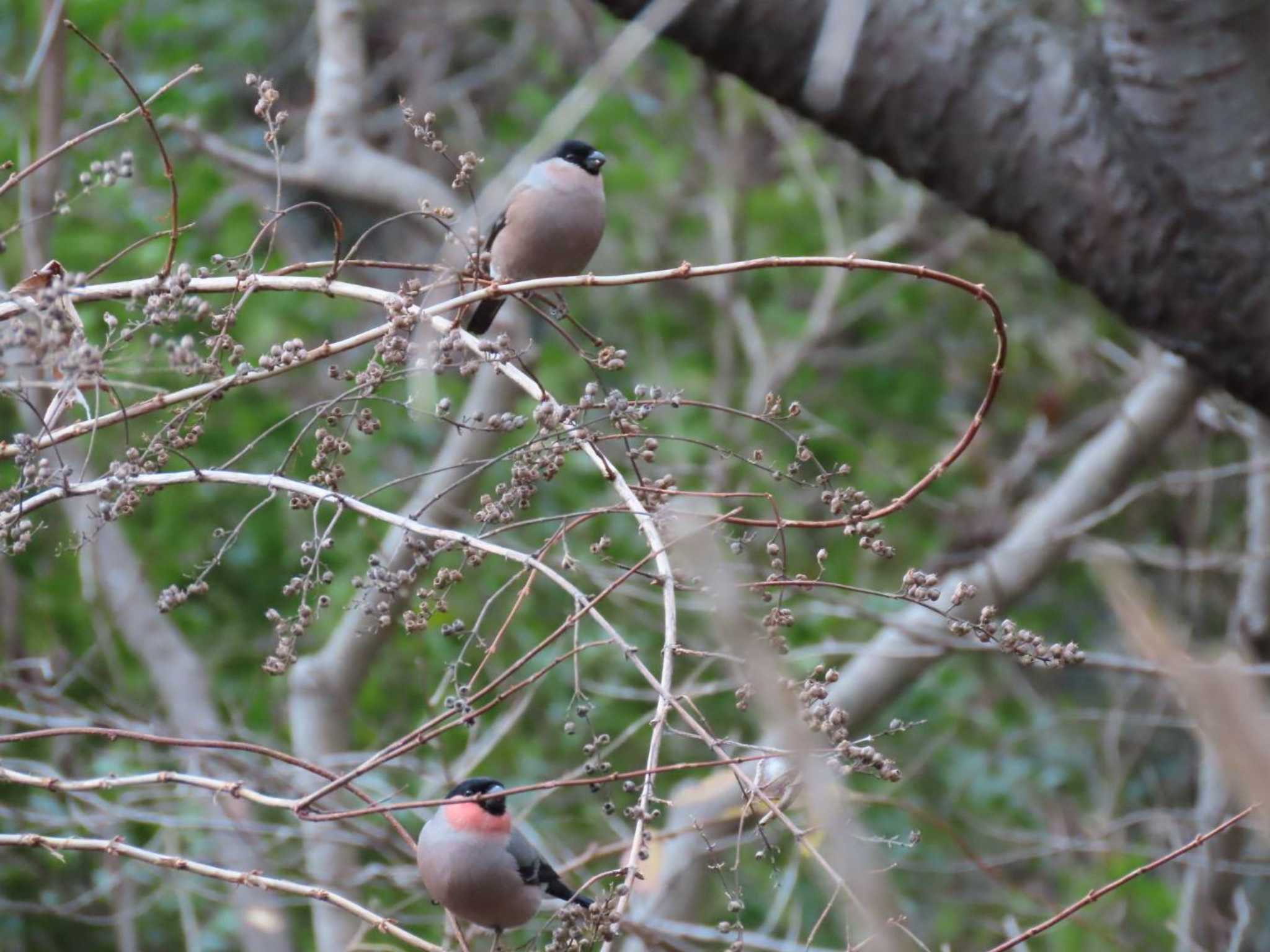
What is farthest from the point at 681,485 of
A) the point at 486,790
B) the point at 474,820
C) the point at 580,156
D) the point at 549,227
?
the point at 474,820

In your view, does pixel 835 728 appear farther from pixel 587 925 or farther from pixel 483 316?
pixel 483 316

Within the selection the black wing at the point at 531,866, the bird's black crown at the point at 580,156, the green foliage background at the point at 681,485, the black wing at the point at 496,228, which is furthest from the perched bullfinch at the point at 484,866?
the bird's black crown at the point at 580,156

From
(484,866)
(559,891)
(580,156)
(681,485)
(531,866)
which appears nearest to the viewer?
(484,866)

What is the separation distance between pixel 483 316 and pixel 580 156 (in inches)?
18.0

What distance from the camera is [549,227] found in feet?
10.7

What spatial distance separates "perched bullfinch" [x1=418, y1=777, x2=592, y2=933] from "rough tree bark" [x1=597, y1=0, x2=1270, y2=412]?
1595mm

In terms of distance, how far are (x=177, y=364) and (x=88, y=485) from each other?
16cm

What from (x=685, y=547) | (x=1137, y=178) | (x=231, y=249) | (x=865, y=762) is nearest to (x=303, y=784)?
(x=231, y=249)

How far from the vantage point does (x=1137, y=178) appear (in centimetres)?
306

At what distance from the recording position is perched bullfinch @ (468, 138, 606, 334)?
3258 millimetres

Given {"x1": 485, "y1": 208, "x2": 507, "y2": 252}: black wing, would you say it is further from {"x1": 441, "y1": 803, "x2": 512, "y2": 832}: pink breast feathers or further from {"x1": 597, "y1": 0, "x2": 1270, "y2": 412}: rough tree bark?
{"x1": 441, "y1": 803, "x2": 512, "y2": 832}: pink breast feathers

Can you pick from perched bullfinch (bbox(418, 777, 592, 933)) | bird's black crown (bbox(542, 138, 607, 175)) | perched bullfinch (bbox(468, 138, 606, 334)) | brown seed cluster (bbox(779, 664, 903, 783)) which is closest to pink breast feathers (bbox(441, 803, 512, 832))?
perched bullfinch (bbox(418, 777, 592, 933))

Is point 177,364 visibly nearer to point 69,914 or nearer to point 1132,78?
point 1132,78

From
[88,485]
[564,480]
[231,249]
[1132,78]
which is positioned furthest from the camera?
[564,480]
